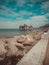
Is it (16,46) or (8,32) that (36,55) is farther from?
(8,32)

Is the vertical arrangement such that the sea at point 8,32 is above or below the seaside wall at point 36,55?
above

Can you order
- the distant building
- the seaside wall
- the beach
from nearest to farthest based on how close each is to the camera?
the seaside wall → the beach → the distant building

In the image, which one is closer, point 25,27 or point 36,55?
point 36,55

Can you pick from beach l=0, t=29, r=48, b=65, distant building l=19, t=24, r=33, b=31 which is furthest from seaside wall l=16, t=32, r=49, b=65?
distant building l=19, t=24, r=33, b=31

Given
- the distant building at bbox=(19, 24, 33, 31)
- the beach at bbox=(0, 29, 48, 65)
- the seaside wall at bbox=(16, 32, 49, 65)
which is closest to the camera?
the seaside wall at bbox=(16, 32, 49, 65)

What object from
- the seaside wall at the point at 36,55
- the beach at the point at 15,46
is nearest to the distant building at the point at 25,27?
the beach at the point at 15,46

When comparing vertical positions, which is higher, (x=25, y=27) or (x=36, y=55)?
(x=25, y=27)

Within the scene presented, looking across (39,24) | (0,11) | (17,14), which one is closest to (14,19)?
(17,14)

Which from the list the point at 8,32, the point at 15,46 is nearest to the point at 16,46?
the point at 15,46

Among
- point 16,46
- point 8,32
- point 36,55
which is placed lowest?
point 36,55

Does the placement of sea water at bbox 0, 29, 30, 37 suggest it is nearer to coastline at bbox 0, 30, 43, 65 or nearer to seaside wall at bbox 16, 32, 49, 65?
coastline at bbox 0, 30, 43, 65

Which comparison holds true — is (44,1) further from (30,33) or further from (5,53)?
(5,53)

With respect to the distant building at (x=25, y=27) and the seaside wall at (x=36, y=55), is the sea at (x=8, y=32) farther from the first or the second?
the seaside wall at (x=36, y=55)

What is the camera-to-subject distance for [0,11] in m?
2.17
